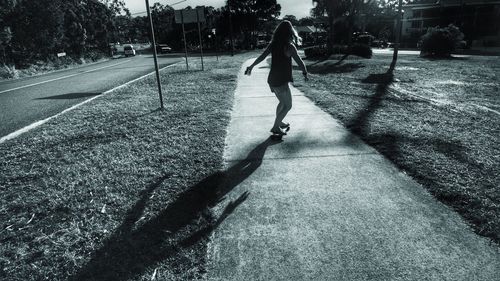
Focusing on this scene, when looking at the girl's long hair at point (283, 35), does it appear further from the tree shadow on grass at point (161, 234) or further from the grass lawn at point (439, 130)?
the tree shadow on grass at point (161, 234)

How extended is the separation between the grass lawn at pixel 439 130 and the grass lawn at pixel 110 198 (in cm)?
222

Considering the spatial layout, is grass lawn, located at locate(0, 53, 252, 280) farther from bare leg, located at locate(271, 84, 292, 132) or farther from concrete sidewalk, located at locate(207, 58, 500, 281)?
bare leg, located at locate(271, 84, 292, 132)

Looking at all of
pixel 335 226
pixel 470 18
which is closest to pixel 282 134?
pixel 335 226

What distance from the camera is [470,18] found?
4047cm

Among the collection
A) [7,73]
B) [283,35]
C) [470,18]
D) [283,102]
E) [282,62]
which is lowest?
[7,73]

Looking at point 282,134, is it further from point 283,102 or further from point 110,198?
point 110,198

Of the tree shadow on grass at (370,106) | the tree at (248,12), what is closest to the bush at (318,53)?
the tree shadow on grass at (370,106)

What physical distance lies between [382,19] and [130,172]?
67.8m

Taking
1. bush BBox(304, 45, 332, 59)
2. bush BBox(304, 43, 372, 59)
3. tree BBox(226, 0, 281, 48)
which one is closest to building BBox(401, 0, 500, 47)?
bush BBox(304, 43, 372, 59)

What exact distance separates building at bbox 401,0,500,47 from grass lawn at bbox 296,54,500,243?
34.4 meters

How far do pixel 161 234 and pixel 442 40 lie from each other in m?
25.4

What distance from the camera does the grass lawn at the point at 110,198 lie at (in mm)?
2303

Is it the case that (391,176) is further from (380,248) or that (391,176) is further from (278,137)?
(278,137)

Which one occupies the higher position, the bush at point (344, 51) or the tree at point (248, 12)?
the tree at point (248, 12)
